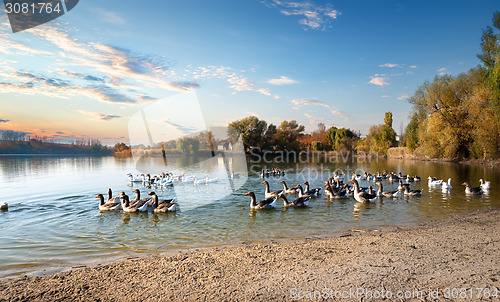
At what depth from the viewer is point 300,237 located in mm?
9523

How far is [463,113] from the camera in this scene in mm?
45844

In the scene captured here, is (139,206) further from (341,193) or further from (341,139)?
(341,139)

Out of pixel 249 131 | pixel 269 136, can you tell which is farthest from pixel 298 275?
pixel 269 136

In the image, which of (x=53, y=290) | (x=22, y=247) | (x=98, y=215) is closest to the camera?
(x=53, y=290)

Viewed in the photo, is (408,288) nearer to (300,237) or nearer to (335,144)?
(300,237)

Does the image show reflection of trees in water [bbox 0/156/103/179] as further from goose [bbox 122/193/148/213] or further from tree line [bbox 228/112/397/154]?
tree line [bbox 228/112/397/154]

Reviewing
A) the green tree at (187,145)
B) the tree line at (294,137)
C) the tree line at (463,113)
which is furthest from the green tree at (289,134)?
the tree line at (463,113)

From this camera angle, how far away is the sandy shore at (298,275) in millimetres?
5234

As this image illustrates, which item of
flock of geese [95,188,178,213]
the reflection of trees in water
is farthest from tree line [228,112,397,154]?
flock of geese [95,188,178,213]

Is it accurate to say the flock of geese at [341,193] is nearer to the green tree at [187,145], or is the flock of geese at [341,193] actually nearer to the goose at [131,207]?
the goose at [131,207]

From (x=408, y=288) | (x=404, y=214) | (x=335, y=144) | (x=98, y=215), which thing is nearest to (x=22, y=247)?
(x=98, y=215)

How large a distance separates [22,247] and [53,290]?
4.61 metres

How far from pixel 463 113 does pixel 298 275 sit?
173 ft

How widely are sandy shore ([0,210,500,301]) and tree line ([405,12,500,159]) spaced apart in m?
39.8
